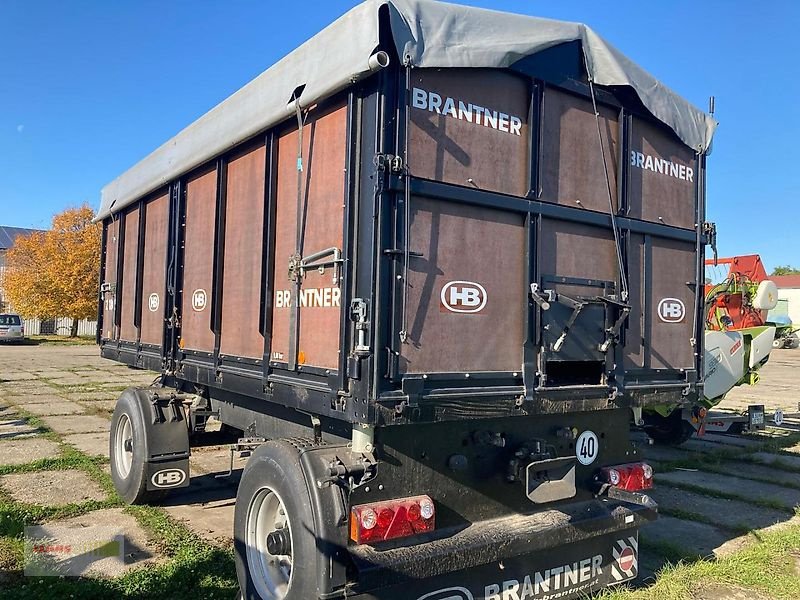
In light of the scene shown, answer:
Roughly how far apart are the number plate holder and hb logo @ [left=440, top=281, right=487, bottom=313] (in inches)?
37.0

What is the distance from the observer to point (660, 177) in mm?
4305

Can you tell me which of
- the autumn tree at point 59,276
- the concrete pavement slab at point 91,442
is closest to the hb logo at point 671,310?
the concrete pavement slab at point 91,442

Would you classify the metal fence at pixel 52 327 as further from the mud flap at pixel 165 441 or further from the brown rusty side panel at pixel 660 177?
the brown rusty side panel at pixel 660 177

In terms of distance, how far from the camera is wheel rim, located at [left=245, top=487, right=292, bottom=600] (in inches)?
139

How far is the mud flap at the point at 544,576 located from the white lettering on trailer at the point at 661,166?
93.4 inches

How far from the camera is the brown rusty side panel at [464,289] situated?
10.2 ft

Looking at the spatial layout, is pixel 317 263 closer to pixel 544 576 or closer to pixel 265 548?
pixel 265 548

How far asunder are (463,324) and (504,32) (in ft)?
5.14

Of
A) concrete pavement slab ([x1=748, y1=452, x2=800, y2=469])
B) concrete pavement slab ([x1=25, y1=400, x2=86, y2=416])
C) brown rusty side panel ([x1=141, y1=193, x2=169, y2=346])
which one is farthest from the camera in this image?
concrete pavement slab ([x1=25, y1=400, x2=86, y2=416])

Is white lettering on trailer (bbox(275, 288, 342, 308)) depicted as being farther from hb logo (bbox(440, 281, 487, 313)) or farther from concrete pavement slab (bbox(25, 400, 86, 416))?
concrete pavement slab (bbox(25, 400, 86, 416))

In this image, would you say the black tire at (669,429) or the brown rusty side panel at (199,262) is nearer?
the brown rusty side panel at (199,262)

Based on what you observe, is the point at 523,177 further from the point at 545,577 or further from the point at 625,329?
the point at 545,577

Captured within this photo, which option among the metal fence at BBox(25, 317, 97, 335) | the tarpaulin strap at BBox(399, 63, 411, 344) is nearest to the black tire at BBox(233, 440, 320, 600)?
the tarpaulin strap at BBox(399, 63, 411, 344)

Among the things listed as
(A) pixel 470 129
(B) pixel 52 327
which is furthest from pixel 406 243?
(B) pixel 52 327
